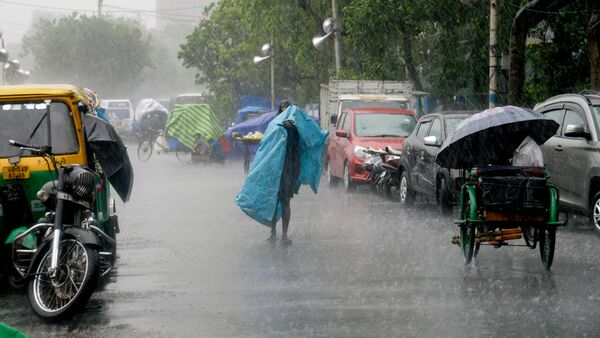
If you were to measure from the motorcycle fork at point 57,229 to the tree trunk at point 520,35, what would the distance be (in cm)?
1496

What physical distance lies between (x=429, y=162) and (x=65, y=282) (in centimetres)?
985

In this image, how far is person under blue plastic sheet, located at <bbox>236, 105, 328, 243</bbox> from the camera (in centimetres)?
1414

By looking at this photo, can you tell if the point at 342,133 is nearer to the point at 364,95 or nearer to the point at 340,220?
the point at 364,95

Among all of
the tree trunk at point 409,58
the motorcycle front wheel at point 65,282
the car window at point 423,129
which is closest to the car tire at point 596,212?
the car window at point 423,129

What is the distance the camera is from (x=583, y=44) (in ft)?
83.2

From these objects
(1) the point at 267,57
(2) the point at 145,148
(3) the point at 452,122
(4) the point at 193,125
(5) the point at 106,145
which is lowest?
(2) the point at 145,148

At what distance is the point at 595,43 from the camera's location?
21500 mm

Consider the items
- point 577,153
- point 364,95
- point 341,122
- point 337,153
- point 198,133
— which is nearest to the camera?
point 577,153

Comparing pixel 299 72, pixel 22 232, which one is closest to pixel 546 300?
pixel 22 232

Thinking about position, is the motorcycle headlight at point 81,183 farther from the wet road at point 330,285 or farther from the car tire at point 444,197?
the car tire at point 444,197

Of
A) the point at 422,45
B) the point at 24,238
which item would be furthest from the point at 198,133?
the point at 24,238

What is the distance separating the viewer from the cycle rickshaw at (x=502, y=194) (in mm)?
11266

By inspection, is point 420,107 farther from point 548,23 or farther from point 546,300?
point 546,300

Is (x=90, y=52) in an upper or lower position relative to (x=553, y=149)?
upper
